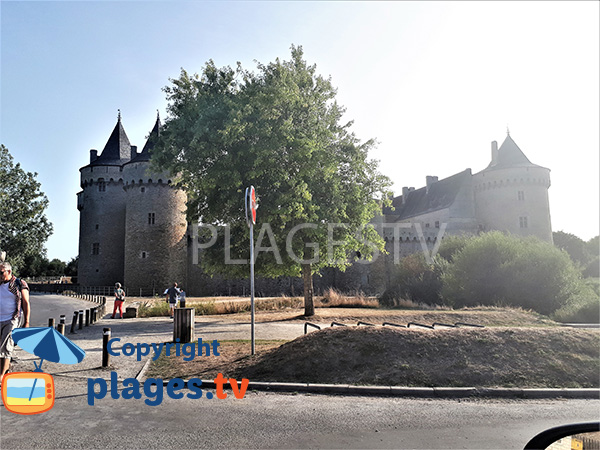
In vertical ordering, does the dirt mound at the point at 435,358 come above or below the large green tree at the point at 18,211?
below

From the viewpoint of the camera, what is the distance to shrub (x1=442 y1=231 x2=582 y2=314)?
21703mm

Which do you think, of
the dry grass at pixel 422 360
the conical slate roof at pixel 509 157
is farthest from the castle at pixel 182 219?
the dry grass at pixel 422 360

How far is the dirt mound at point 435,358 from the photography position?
7453 millimetres

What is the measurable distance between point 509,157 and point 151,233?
38.1m

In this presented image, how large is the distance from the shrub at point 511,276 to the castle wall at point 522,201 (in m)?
24.6

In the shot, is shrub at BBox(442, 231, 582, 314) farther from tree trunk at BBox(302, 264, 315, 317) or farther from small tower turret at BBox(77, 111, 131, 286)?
small tower turret at BBox(77, 111, 131, 286)

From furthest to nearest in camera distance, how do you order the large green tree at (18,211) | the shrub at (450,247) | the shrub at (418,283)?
the large green tree at (18,211) → the shrub at (450,247) → the shrub at (418,283)

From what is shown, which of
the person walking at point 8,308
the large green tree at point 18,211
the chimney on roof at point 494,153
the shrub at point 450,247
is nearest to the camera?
the person walking at point 8,308

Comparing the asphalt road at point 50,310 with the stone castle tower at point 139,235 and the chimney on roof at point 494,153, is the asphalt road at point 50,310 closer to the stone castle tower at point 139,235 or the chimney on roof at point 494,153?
the stone castle tower at point 139,235

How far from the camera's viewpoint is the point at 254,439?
192 inches

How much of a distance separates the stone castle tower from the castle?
0.09 meters

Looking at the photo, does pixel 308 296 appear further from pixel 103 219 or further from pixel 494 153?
pixel 494 153

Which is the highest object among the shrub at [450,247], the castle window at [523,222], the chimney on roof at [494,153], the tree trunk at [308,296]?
the chimney on roof at [494,153]

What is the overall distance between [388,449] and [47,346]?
6.45 metres
